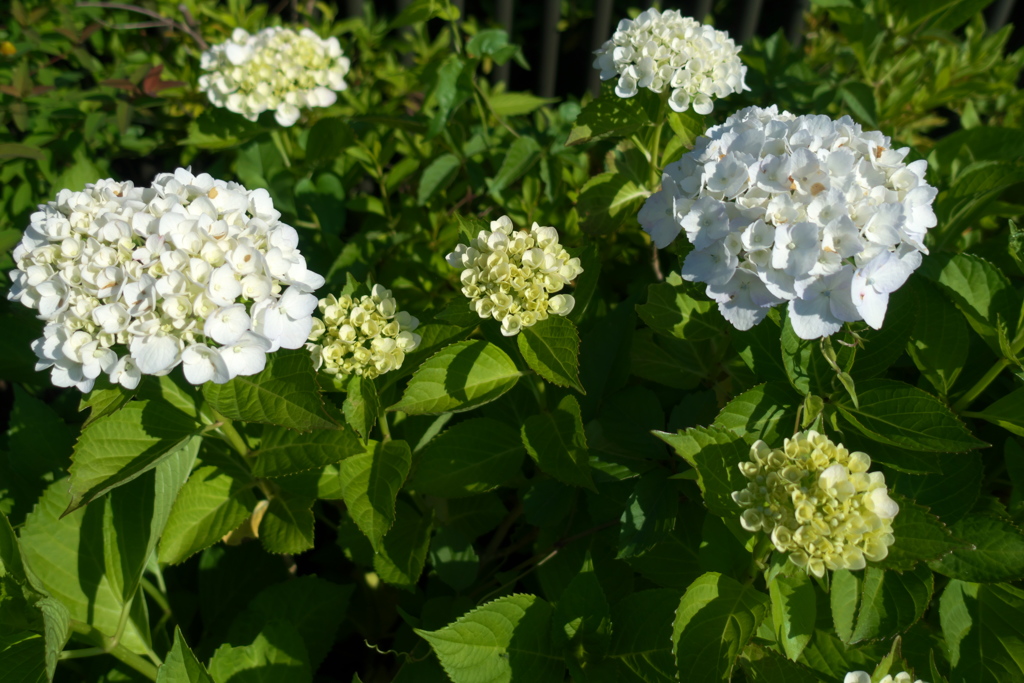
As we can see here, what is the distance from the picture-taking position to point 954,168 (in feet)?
6.95

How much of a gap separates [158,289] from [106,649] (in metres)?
0.85

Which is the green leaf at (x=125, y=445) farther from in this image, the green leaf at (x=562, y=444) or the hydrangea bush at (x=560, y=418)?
the green leaf at (x=562, y=444)

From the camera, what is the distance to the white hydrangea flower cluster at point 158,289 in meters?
1.22

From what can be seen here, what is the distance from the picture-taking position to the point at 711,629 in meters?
1.29

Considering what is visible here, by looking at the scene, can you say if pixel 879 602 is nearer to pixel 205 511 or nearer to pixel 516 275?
pixel 516 275

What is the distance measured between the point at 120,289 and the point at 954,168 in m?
2.26

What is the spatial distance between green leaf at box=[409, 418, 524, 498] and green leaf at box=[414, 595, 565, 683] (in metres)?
0.27

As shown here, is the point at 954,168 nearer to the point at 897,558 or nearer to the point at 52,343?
the point at 897,558

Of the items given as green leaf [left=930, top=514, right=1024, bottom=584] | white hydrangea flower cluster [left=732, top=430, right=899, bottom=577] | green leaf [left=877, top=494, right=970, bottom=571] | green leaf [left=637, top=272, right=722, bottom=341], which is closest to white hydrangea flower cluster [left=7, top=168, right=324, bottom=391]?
green leaf [left=637, top=272, right=722, bottom=341]

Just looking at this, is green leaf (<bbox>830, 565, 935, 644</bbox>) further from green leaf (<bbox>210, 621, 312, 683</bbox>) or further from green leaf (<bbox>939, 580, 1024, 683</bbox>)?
green leaf (<bbox>210, 621, 312, 683</bbox>)

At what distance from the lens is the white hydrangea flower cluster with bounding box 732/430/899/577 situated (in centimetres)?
116

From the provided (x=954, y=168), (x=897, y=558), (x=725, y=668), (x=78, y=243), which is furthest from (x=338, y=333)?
A: (x=954, y=168)

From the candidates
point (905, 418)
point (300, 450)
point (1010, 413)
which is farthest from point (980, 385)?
point (300, 450)

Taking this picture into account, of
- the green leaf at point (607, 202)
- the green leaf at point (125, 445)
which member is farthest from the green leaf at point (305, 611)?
the green leaf at point (607, 202)
